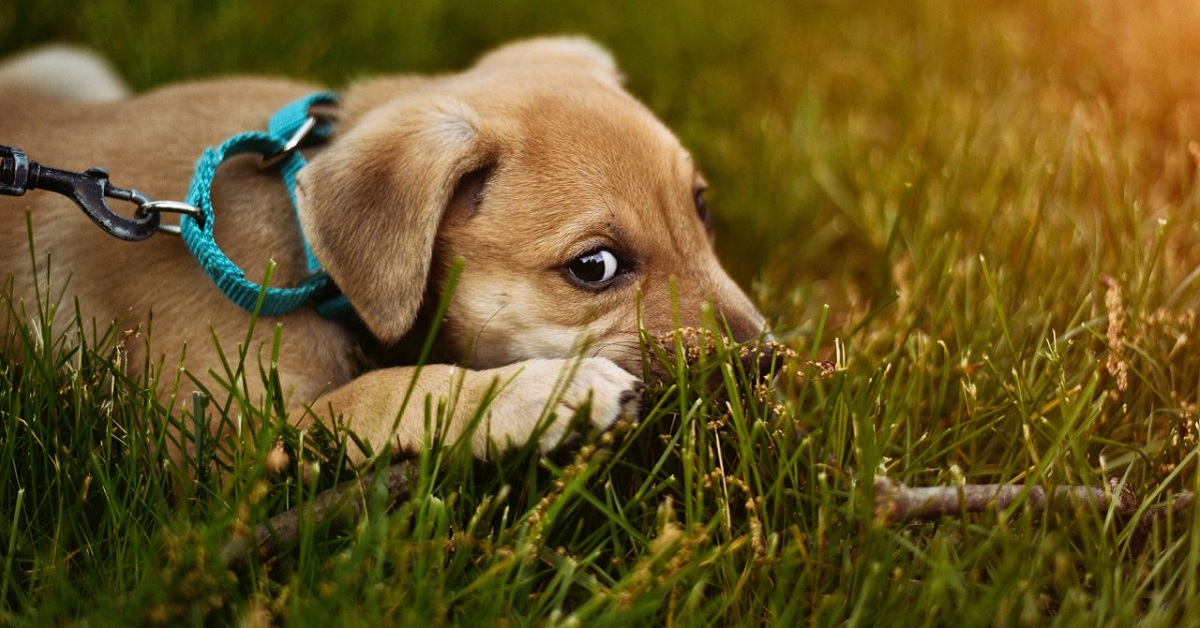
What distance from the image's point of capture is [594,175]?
9.02 feet

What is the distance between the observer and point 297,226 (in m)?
2.73

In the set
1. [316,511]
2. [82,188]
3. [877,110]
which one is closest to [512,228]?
[316,511]

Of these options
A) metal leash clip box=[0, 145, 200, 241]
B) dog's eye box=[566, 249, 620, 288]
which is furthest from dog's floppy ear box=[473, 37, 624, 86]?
metal leash clip box=[0, 145, 200, 241]

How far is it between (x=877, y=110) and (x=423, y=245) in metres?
3.14

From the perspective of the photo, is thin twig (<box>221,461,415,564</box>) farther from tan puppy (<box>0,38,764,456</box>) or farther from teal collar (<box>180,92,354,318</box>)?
teal collar (<box>180,92,354,318</box>)

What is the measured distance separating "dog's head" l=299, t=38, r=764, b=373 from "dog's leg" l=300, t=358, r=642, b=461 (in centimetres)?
20

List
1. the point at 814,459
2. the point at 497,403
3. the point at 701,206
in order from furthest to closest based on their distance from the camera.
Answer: the point at 701,206 → the point at 497,403 → the point at 814,459

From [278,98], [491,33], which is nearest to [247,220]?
[278,98]

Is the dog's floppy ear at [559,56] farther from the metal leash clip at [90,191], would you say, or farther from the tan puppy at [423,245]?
the metal leash clip at [90,191]

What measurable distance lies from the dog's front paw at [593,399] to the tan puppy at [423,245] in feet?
0.12

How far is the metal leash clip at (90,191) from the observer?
2449mm

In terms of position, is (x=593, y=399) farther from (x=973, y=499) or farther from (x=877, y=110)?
(x=877, y=110)

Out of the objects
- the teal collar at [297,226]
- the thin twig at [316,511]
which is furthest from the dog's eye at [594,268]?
the thin twig at [316,511]

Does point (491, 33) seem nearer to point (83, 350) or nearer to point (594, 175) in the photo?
point (594, 175)
